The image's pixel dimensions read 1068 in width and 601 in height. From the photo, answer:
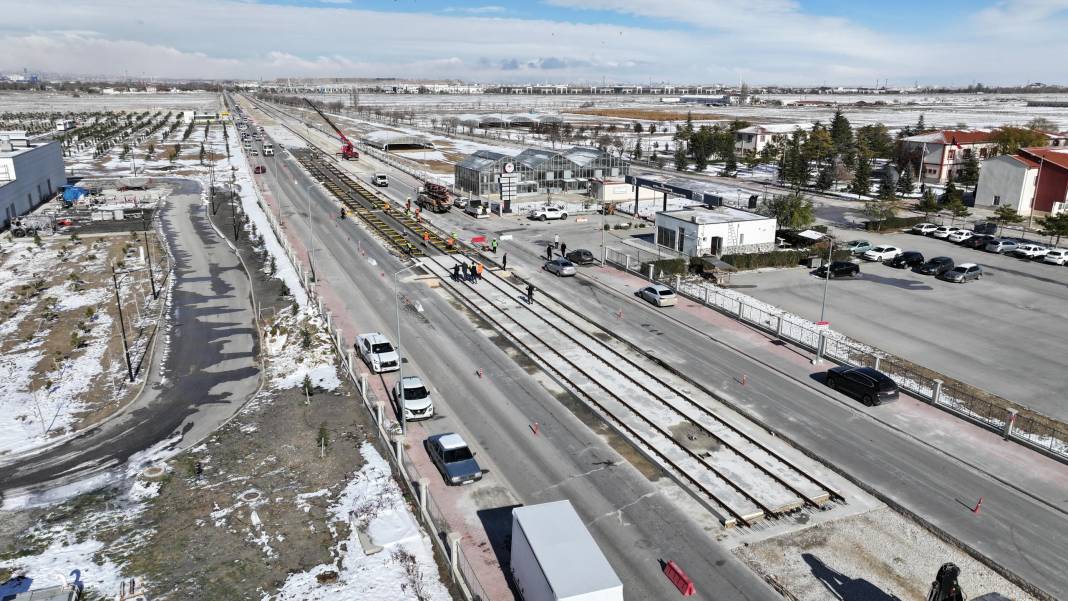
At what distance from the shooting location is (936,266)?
55.8 meters

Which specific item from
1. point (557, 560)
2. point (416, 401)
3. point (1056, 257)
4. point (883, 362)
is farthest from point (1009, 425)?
point (1056, 257)

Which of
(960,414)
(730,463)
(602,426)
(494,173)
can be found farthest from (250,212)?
(960,414)

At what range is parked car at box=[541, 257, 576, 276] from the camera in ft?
180

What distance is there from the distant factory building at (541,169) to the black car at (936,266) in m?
43.2

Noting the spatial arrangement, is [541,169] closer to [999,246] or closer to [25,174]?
[999,246]

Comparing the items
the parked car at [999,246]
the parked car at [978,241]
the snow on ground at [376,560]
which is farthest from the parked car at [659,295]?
the parked car at [999,246]

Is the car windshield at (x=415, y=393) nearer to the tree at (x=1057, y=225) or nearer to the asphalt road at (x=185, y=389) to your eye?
the asphalt road at (x=185, y=389)

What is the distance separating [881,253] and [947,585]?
47005 millimetres

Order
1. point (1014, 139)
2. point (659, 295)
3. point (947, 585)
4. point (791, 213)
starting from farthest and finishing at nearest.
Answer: point (1014, 139) < point (791, 213) < point (659, 295) < point (947, 585)

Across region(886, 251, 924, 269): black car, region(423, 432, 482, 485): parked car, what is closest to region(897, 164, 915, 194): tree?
region(886, 251, 924, 269): black car

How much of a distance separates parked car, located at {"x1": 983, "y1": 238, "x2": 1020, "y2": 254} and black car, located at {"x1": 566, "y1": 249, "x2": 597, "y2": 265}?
38.0 meters

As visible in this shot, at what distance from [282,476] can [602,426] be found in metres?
13.8

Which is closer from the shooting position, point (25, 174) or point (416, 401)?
point (416, 401)

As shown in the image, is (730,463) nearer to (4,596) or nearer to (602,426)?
(602,426)
